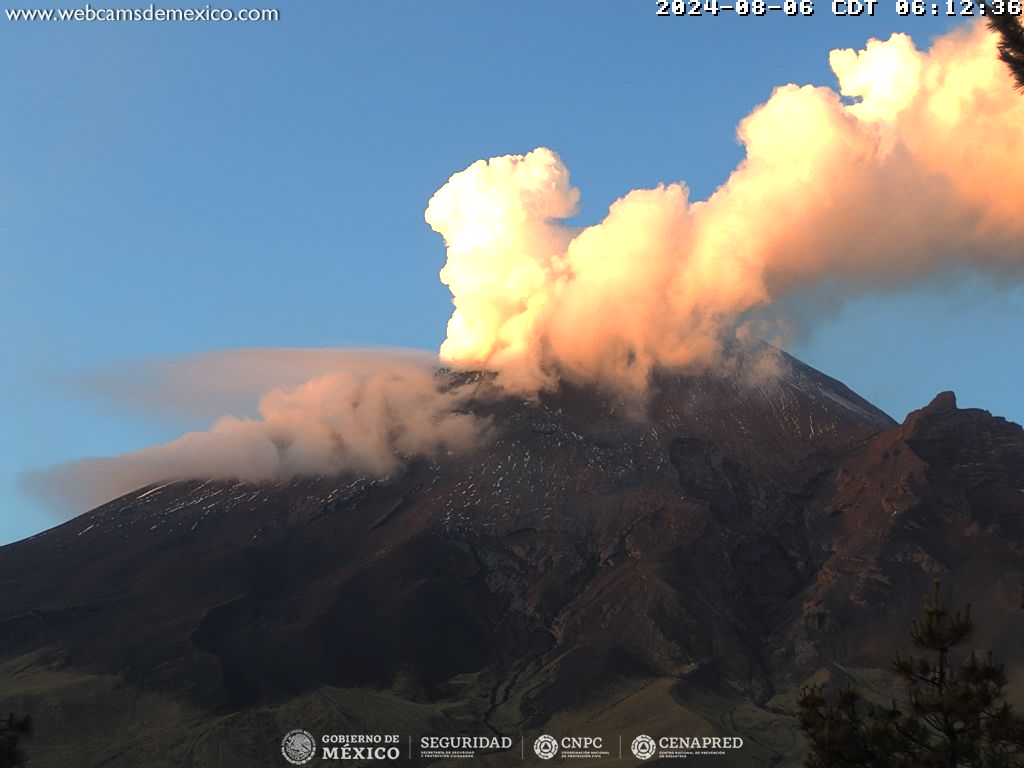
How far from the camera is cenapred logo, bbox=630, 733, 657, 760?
18700 cm

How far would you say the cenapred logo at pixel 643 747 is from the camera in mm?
187000

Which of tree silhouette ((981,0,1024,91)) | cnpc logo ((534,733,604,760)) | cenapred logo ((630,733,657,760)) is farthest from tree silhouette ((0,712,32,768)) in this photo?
cnpc logo ((534,733,604,760))

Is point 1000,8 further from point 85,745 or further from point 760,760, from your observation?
point 85,745

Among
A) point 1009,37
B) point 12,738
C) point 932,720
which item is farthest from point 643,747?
point 1009,37

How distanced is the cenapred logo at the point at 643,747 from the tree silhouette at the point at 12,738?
154 metres

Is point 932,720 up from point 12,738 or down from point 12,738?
down

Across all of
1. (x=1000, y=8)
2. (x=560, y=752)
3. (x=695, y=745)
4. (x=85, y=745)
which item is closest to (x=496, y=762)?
(x=560, y=752)

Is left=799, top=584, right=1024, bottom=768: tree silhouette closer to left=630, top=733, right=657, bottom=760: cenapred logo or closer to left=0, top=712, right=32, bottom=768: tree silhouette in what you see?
left=0, top=712, right=32, bottom=768: tree silhouette

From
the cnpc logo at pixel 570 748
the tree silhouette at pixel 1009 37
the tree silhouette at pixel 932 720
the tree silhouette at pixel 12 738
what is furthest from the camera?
the cnpc logo at pixel 570 748

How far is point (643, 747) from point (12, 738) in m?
160

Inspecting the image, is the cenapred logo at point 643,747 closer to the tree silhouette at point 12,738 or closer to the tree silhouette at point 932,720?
the tree silhouette at point 932,720

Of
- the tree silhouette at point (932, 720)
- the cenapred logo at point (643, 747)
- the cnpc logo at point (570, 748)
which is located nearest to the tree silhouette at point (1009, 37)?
the tree silhouette at point (932, 720)

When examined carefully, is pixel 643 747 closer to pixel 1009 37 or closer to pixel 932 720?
pixel 932 720

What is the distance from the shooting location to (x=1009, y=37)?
94.8 feet
